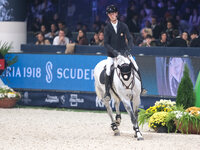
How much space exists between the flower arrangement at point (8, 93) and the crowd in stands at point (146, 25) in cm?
264

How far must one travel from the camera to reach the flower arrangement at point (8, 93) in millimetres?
18206

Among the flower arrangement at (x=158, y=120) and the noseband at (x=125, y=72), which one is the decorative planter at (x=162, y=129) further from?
the noseband at (x=125, y=72)

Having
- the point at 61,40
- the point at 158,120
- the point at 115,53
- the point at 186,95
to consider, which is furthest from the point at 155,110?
the point at 61,40

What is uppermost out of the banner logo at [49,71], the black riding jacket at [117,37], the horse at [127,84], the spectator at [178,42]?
the black riding jacket at [117,37]

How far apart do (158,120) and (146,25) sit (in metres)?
8.90

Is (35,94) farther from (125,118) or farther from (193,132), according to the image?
(193,132)

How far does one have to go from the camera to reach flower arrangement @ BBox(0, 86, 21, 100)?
18206 mm

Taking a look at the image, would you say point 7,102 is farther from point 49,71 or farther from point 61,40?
point 61,40

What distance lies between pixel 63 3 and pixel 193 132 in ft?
49.3

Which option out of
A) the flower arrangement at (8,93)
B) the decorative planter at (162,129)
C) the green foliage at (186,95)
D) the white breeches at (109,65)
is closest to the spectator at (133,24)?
the flower arrangement at (8,93)

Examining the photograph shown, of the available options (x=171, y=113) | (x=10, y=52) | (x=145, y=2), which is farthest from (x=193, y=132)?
(x=145, y=2)

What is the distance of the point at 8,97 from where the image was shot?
1825 centimetres

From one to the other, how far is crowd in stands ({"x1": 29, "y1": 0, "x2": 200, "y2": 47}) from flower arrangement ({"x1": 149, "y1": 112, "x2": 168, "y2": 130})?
5.02m

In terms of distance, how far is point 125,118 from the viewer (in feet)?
53.2
